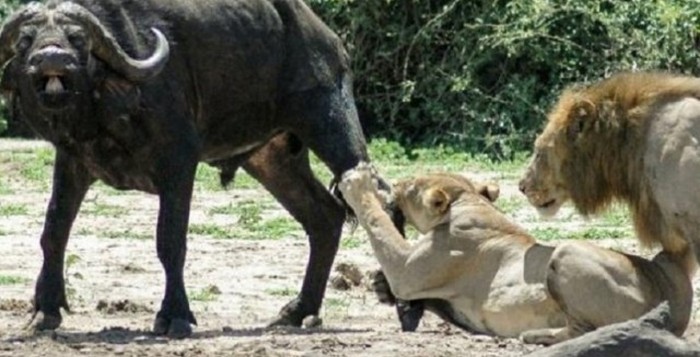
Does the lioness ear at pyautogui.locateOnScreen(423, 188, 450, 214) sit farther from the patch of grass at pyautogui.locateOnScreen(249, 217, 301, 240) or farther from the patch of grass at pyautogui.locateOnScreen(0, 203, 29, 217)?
the patch of grass at pyautogui.locateOnScreen(0, 203, 29, 217)

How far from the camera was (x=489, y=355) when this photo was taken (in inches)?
390

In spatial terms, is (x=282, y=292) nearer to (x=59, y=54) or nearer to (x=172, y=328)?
(x=172, y=328)

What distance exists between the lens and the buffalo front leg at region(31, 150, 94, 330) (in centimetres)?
1165

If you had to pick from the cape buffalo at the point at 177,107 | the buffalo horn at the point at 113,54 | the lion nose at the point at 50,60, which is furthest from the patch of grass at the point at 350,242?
the lion nose at the point at 50,60

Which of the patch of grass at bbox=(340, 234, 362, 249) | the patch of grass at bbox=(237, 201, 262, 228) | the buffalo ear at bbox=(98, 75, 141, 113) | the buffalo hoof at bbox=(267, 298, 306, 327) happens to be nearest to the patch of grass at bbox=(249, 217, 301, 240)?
the patch of grass at bbox=(237, 201, 262, 228)

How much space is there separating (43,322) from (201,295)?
5.68ft

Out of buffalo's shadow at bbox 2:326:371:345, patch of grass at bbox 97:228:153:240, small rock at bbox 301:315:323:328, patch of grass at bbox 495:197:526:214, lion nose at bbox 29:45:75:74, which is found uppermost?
lion nose at bbox 29:45:75:74

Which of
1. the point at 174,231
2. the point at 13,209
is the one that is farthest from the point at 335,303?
the point at 13,209

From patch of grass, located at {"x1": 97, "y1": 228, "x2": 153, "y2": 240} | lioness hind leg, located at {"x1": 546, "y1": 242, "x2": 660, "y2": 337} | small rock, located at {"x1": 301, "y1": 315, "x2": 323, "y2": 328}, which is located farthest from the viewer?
patch of grass, located at {"x1": 97, "y1": 228, "x2": 153, "y2": 240}

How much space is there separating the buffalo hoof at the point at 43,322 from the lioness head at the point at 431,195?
1836 mm

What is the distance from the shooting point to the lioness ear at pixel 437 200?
10867mm

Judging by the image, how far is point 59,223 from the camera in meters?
11.7

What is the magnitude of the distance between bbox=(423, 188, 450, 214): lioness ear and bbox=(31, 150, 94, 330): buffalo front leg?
1919 millimetres

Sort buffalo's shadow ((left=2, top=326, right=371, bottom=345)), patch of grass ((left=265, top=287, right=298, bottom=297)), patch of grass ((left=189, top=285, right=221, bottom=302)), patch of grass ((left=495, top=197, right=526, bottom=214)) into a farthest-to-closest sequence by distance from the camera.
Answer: patch of grass ((left=495, top=197, right=526, bottom=214)) < patch of grass ((left=265, top=287, right=298, bottom=297)) < patch of grass ((left=189, top=285, right=221, bottom=302)) < buffalo's shadow ((left=2, top=326, right=371, bottom=345))
